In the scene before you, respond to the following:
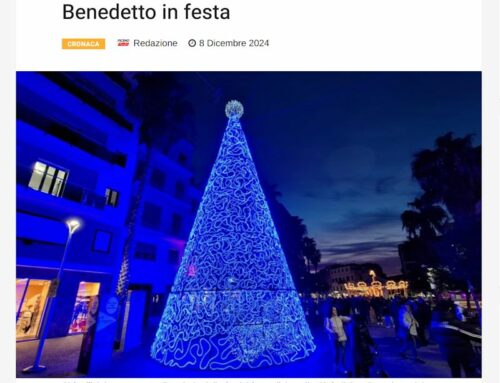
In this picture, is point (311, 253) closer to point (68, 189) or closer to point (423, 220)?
point (423, 220)

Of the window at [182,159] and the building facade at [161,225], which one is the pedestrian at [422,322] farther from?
the window at [182,159]

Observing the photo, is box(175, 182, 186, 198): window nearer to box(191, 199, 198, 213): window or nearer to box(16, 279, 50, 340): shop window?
box(191, 199, 198, 213): window

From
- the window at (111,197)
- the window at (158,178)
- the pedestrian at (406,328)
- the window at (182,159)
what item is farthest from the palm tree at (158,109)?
the pedestrian at (406,328)

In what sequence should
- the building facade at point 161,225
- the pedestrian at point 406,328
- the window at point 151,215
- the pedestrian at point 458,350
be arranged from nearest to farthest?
the pedestrian at point 458,350 < the pedestrian at point 406,328 < the building facade at point 161,225 < the window at point 151,215

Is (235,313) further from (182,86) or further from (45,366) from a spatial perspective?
(182,86)

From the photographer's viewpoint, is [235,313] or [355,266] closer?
[235,313]

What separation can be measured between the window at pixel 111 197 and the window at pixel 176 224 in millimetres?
5829

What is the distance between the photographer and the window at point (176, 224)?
18.5m

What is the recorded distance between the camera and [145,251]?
15.8 m

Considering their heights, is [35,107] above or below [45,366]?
above
